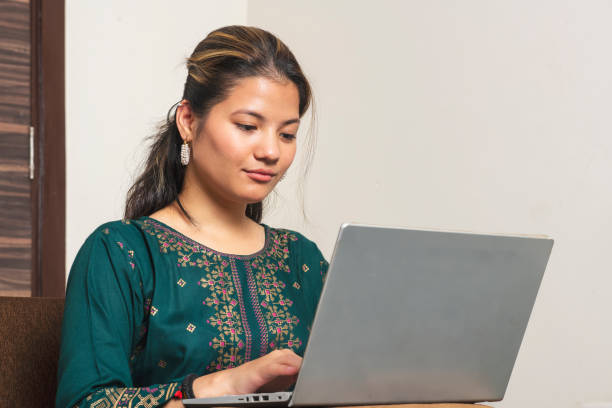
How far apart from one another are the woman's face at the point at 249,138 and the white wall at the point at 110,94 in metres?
1.18

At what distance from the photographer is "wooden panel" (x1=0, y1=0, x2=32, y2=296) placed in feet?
7.14

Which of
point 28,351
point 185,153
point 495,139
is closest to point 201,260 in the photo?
point 185,153

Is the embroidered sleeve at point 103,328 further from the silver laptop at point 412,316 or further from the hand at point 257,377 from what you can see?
the silver laptop at point 412,316

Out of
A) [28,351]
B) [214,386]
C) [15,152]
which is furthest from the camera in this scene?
[15,152]

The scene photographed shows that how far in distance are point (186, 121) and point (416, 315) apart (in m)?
0.61

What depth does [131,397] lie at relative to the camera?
0.91 m

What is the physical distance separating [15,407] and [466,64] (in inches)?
50.2

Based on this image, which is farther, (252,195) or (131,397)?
(252,195)

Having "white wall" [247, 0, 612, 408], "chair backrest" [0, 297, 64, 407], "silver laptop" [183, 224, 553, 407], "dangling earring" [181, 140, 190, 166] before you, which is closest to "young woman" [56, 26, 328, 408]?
"dangling earring" [181, 140, 190, 166]

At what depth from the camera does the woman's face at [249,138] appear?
114 cm

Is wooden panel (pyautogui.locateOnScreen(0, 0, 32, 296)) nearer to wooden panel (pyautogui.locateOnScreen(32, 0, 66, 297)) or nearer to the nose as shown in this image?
wooden panel (pyautogui.locateOnScreen(32, 0, 66, 297))

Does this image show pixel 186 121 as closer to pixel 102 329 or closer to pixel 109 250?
pixel 109 250

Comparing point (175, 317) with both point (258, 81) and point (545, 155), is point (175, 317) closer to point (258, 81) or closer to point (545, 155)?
point (258, 81)

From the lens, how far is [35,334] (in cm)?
113
